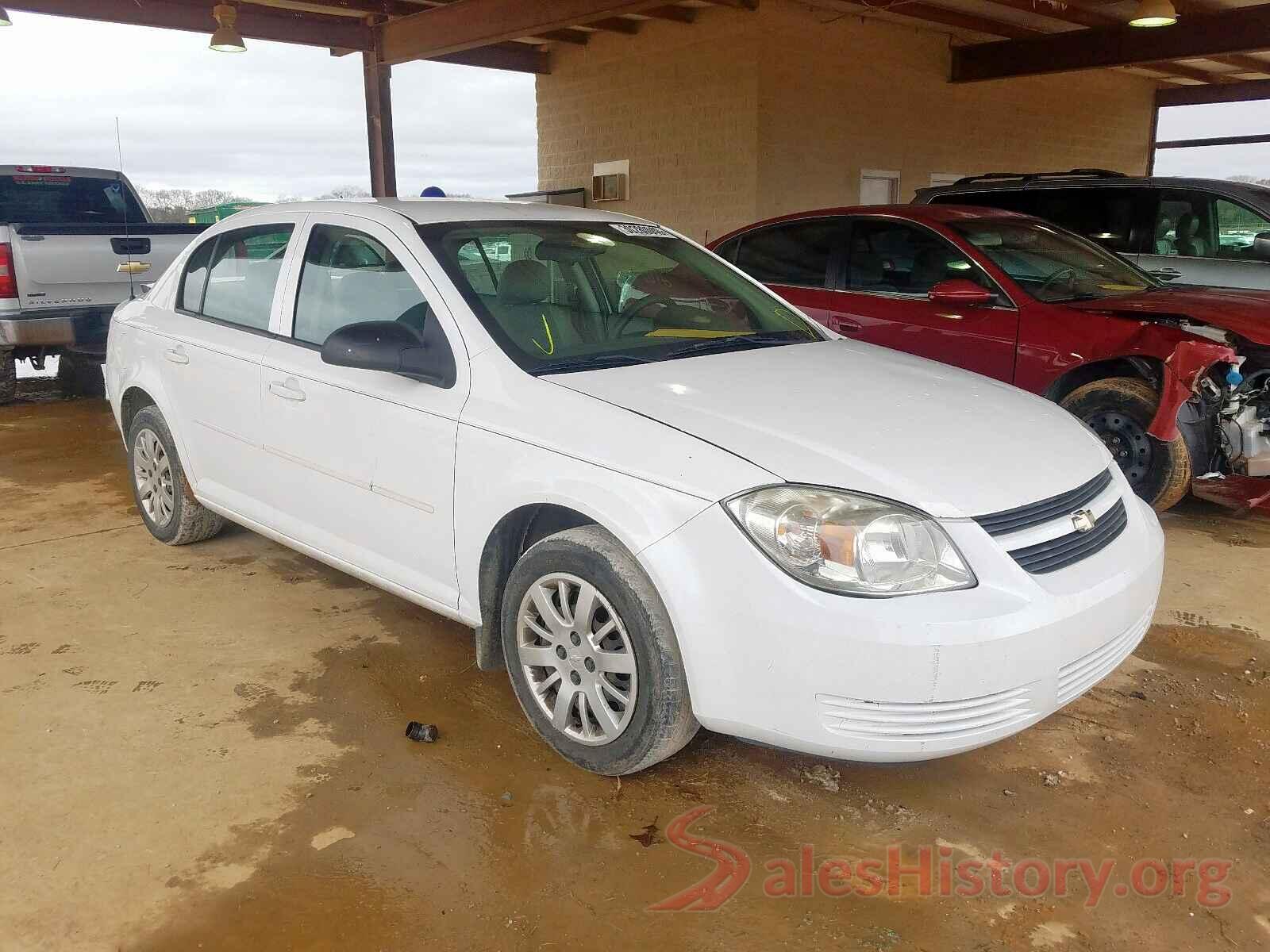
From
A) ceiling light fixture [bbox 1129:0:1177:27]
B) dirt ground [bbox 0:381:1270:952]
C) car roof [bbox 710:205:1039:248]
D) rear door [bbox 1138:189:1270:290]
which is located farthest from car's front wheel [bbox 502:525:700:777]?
ceiling light fixture [bbox 1129:0:1177:27]

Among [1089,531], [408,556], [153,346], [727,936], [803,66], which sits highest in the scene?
[803,66]

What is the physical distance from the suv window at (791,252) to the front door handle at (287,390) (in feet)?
10.8

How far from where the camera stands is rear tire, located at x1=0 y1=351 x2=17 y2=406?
29.8ft

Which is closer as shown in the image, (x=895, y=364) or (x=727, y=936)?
(x=727, y=936)

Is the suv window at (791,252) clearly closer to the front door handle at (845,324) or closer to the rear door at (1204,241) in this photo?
the front door handle at (845,324)

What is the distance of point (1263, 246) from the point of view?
6652mm

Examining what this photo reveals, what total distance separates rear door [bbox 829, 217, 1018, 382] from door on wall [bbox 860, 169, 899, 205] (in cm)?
673

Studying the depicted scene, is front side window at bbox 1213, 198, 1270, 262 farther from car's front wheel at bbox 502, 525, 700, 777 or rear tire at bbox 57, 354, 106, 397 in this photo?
rear tire at bbox 57, 354, 106, 397

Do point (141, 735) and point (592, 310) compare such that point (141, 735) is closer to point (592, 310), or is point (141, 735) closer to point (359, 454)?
point (359, 454)

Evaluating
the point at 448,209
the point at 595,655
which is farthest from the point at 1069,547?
the point at 448,209

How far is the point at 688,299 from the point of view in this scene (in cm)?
367

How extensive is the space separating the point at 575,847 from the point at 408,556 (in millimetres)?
1104

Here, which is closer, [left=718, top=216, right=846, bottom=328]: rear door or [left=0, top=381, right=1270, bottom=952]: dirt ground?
[left=0, top=381, right=1270, bottom=952]: dirt ground

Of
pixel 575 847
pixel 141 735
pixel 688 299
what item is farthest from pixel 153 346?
pixel 575 847
